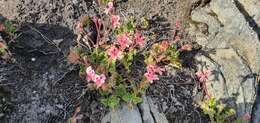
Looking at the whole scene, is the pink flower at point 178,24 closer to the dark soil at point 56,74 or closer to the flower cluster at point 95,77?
the dark soil at point 56,74

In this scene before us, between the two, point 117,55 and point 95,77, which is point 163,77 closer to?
point 117,55

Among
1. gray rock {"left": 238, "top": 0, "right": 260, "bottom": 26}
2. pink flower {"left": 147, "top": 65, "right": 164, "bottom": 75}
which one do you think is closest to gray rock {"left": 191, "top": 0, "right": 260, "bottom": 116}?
gray rock {"left": 238, "top": 0, "right": 260, "bottom": 26}

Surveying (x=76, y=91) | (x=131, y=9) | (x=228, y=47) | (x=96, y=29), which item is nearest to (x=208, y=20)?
(x=228, y=47)

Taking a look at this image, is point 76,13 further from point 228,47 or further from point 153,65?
point 228,47

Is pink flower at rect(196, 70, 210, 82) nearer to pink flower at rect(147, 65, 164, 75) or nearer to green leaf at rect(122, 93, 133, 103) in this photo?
pink flower at rect(147, 65, 164, 75)

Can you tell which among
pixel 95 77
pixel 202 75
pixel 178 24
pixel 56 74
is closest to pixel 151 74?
pixel 95 77

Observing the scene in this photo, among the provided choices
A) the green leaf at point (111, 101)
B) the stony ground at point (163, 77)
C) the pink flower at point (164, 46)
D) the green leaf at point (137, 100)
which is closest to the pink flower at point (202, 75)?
the stony ground at point (163, 77)

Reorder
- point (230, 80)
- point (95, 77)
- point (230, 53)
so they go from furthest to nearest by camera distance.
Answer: point (230, 53) < point (230, 80) < point (95, 77)
